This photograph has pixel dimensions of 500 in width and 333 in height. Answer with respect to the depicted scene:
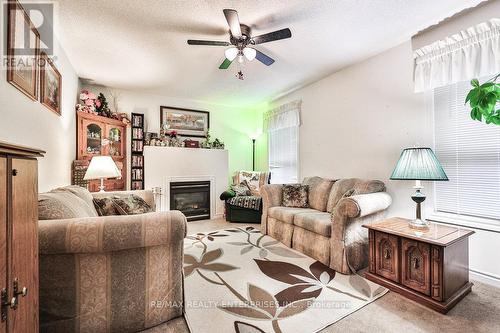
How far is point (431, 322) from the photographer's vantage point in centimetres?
151

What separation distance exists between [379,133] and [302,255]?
1.83m

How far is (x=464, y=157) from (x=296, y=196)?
1.88m

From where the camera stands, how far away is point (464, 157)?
214 cm

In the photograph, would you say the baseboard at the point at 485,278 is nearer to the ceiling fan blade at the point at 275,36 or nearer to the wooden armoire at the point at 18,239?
the ceiling fan blade at the point at 275,36

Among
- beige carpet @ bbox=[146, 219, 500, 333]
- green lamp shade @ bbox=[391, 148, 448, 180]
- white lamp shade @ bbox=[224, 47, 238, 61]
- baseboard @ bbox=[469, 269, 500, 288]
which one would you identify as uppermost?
white lamp shade @ bbox=[224, 47, 238, 61]

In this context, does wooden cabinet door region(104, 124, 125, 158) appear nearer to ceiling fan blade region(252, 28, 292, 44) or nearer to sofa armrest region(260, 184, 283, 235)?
sofa armrest region(260, 184, 283, 235)

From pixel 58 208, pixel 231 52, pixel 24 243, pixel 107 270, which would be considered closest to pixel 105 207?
pixel 58 208

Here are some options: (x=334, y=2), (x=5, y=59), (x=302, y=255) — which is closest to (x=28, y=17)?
(x=5, y=59)

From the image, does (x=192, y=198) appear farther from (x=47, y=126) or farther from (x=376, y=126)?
(x=376, y=126)

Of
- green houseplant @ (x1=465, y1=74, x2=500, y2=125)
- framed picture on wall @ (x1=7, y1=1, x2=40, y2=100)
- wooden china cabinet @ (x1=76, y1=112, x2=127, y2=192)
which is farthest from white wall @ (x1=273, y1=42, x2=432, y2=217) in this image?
framed picture on wall @ (x1=7, y1=1, x2=40, y2=100)

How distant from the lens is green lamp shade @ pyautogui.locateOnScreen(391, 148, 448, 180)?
6.03 ft

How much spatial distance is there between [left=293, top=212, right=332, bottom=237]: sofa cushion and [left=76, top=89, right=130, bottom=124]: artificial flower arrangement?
11.1ft

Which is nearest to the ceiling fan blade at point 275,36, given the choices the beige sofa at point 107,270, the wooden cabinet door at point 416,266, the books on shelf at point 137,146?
the beige sofa at point 107,270

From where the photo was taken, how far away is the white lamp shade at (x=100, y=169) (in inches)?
103
